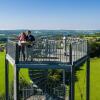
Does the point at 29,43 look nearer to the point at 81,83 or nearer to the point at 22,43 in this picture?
the point at 22,43

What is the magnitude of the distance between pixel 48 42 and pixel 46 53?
0.43 meters

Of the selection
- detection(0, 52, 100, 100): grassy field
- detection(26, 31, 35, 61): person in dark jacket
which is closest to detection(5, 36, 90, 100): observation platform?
detection(26, 31, 35, 61): person in dark jacket

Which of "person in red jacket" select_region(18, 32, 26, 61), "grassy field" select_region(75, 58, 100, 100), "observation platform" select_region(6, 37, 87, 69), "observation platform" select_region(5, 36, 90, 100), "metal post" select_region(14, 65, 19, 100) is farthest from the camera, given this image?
"grassy field" select_region(75, 58, 100, 100)

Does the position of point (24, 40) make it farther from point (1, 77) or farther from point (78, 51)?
point (1, 77)

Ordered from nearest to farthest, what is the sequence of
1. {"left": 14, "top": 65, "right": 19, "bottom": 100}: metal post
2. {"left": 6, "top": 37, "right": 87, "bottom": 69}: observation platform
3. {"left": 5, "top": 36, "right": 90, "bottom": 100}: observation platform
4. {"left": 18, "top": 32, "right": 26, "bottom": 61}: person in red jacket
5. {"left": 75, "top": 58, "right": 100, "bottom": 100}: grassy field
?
{"left": 14, "top": 65, "right": 19, "bottom": 100}: metal post
{"left": 5, "top": 36, "right": 90, "bottom": 100}: observation platform
{"left": 6, "top": 37, "right": 87, "bottom": 69}: observation platform
{"left": 18, "top": 32, "right": 26, "bottom": 61}: person in red jacket
{"left": 75, "top": 58, "right": 100, "bottom": 100}: grassy field

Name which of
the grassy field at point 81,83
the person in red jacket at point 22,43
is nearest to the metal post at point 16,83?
the person in red jacket at point 22,43

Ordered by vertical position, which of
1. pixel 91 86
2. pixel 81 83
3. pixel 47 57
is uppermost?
pixel 47 57

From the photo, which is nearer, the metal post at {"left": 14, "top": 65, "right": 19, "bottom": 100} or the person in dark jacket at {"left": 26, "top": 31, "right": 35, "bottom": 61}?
the metal post at {"left": 14, "top": 65, "right": 19, "bottom": 100}

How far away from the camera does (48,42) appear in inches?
467

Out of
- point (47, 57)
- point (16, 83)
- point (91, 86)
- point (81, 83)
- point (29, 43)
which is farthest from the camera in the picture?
point (81, 83)

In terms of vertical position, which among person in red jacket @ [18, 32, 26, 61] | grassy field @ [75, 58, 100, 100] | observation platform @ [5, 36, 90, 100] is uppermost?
person in red jacket @ [18, 32, 26, 61]

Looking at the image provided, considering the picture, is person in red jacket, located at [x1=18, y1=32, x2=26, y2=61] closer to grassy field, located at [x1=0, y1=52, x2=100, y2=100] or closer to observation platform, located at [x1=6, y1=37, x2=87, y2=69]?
observation platform, located at [x1=6, y1=37, x2=87, y2=69]

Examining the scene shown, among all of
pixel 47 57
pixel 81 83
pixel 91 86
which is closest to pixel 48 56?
pixel 47 57

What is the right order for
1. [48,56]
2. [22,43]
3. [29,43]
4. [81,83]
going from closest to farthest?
[48,56]
[29,43]
[22,43]
[81,83]
